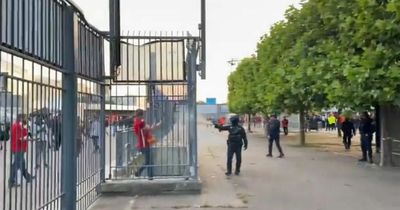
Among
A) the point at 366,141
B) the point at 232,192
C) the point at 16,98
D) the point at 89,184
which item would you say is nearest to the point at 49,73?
the point at 16,98

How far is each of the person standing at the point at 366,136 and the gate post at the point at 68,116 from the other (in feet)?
44.8

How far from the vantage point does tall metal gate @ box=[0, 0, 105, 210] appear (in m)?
5.66

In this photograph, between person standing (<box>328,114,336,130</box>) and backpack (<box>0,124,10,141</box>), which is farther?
person standing (<box>328,114,336,130</box>)

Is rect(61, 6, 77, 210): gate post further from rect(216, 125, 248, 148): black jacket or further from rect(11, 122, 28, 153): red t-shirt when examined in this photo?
rect(216, 125, 248, 148): black jacket

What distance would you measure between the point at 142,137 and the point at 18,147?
699 centimetres

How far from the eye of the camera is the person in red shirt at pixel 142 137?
12.8m

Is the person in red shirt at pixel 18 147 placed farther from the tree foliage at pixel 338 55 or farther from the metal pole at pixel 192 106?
the tree foliage at pixel 338 55

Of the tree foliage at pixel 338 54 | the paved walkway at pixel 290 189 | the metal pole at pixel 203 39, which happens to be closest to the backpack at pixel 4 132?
the paved walkway at pixel 290 189

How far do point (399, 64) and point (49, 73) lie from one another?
10390 mm

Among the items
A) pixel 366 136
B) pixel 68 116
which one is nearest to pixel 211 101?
pixel 366 136

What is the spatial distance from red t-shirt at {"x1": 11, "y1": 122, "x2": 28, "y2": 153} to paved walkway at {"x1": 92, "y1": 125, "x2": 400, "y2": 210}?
15.6 ft

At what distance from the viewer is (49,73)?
291 inches

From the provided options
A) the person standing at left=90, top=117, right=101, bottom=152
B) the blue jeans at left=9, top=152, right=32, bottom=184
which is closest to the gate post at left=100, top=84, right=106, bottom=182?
the person standing at left=90, top=117, right=101, bottom=152

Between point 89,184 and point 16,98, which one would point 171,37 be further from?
point 16,98
